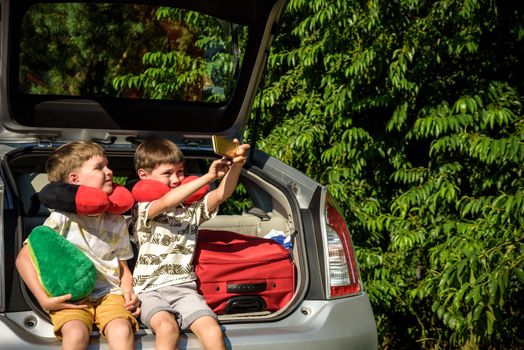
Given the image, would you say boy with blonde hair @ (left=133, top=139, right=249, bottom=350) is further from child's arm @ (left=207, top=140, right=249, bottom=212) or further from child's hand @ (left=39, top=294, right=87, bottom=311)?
child's hand @ (left=39, top=294, right=87, bottom=311)

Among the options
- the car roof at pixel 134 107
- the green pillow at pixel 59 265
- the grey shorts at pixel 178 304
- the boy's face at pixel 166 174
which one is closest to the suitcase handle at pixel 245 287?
the grey shorts at pixel 178 304

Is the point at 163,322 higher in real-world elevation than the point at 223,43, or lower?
lower

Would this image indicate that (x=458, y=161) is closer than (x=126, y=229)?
No

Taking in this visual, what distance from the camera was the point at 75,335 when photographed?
116 inches

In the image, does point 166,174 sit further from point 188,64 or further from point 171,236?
point 188,64

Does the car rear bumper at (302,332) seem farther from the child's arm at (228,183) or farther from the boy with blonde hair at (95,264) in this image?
the child's arm at (228,183)

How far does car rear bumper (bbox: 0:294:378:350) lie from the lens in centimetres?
299

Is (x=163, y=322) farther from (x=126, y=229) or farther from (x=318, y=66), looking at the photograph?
(x=318, y=66)

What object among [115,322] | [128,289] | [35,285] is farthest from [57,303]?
[128,289]

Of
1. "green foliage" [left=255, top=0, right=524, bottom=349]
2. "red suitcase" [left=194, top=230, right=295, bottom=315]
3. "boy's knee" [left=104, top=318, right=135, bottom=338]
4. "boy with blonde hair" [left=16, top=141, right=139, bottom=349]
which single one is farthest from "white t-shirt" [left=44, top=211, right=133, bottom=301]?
"green foliage" [left=255, top=0, right=524, bottom=349]

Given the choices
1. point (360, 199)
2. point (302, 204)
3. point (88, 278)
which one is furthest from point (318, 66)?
point (88, 278)

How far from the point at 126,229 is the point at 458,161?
3365 millimetres

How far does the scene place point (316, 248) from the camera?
11.7 ft

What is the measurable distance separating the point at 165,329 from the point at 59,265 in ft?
1.58
